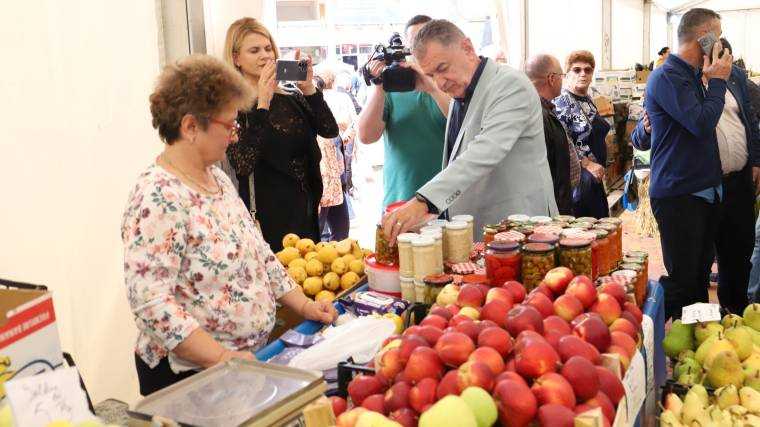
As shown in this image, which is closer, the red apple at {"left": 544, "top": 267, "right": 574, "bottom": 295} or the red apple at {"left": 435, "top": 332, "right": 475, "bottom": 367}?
the red apple at {"left": 435, "top": 332, "right": 475, "bottom": 367}

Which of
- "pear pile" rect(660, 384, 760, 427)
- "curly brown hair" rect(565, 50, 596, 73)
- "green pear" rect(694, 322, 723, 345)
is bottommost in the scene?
"pear pile" rect(660, 384, 760, 427)

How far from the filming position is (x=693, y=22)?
135 inches

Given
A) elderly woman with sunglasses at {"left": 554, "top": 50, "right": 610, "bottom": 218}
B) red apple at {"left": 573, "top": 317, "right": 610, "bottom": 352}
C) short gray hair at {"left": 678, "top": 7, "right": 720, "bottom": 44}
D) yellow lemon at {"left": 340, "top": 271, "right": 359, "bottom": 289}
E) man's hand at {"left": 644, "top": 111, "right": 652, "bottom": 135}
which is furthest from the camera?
elderly woman with sunglasses at {"left": 554, "top": 50, "right": 610, "bottom": 218}

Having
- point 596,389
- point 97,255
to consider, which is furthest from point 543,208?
point 97,255

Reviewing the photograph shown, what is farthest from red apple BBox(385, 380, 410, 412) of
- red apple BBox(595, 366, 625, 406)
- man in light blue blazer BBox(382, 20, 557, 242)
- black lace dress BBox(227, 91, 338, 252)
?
black lace dress BBox(227, 91, 338, 252)

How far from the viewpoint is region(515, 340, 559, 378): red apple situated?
4.54 ft

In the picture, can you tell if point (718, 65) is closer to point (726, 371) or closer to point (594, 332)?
point (726, 371)

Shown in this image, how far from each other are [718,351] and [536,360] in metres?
0.98

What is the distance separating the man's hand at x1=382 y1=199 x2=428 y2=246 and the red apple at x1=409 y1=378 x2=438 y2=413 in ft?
3.31

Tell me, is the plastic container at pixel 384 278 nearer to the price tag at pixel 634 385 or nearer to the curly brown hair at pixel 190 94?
the curly brown hair at pixel 190 94

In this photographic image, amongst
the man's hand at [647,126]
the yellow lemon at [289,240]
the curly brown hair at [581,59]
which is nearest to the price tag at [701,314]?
the yellow lemon at [289,240]

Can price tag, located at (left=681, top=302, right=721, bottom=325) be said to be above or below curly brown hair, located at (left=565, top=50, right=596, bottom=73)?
below

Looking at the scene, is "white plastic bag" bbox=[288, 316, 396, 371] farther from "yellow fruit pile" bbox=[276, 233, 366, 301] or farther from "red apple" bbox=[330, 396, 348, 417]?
"yellow fruit pile" bbox=[276, 233, 366, 301]

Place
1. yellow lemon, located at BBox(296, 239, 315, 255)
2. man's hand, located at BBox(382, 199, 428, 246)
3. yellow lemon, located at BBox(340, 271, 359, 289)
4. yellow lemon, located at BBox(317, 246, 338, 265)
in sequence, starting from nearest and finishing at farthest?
man's hand, located at BBox(382, 199, 428, 246)
yellow lemon, located at BBox(340, 271, 359, 289)
yellow lemon, located at BBox(317, 246, 338, 265)
yellow lemon, located at BBox(296, 239, 315, 255)
